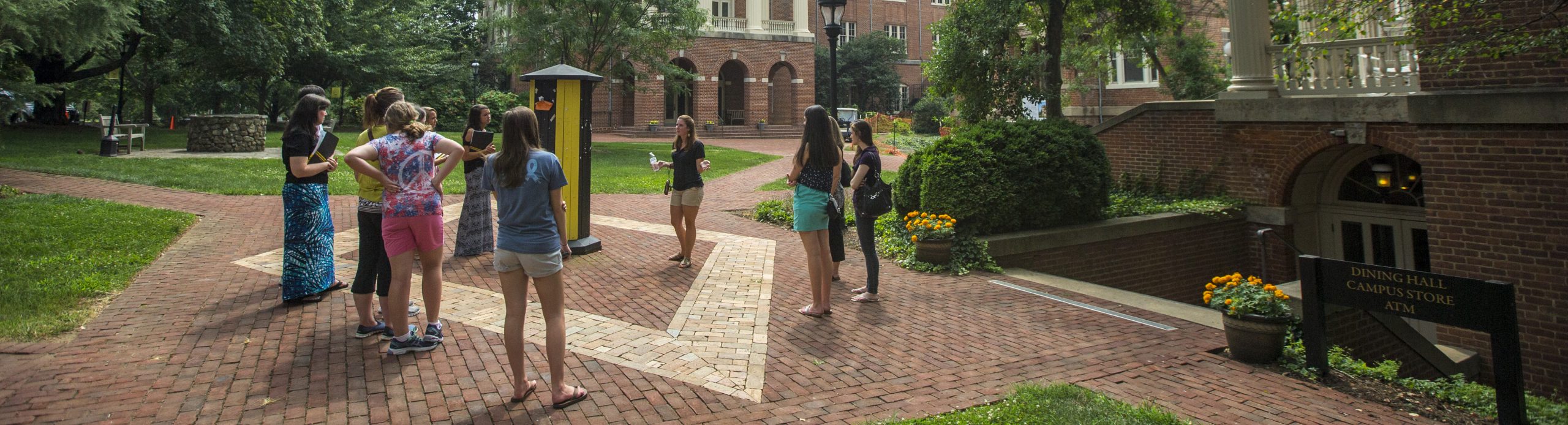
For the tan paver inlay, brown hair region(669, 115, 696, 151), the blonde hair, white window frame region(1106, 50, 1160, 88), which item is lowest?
the tan paver inlay

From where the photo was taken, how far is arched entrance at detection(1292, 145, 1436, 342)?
11.4m

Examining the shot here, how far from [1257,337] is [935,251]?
363 cm

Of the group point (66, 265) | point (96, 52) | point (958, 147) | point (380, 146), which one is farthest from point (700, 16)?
point (380, 146)

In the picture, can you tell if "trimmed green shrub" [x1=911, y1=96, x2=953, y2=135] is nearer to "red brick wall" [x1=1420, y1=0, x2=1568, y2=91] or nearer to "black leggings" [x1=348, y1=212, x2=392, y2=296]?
"red brick wall" [x1=1420, y1=0, x2=1568, y2=91]

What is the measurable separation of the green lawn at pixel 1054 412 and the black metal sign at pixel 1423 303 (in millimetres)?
1873

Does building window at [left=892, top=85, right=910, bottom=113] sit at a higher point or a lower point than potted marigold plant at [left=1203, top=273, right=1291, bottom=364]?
higher

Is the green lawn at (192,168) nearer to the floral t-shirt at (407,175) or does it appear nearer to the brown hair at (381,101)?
the brown hair at (381,101)

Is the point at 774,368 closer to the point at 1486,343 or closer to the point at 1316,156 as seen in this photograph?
the point at 1486,343

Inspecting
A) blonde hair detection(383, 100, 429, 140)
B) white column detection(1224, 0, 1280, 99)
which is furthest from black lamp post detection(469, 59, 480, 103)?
blonde hair detection(383, 100, 429, 140)

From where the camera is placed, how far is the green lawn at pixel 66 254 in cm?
624

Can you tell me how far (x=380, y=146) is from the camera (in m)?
5.21

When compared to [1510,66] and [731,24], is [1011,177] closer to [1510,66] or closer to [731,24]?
[1510,66]

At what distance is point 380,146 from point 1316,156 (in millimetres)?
11479

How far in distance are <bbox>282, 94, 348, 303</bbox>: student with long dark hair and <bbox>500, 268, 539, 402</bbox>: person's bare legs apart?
2.18 m
